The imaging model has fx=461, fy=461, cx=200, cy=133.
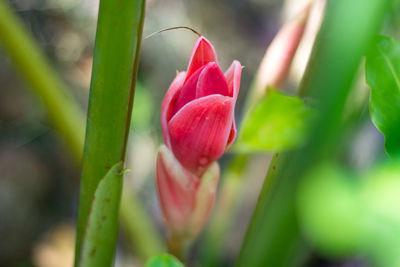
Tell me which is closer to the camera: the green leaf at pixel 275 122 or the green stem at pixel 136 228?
the green leaf at pixel 275 122

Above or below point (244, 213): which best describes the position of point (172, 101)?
above

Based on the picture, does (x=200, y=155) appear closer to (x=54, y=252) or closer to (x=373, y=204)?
(x=373, y=204)

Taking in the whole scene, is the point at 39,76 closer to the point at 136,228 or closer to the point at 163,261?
the point at 136,228

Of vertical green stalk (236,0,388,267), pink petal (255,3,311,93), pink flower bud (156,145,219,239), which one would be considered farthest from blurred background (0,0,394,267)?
vertical green stalk (236,0,388,267)

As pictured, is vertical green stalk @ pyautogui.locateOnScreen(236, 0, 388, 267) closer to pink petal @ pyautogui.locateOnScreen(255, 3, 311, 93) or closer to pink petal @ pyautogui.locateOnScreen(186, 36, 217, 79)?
pink petal @ pyautogui.locateOnScreen(186, 36, 217, 79)

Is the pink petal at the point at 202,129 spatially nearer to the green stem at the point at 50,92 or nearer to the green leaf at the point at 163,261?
the green leaf at the point at 163,261

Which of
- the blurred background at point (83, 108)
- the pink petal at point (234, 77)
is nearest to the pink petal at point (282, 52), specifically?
the pink petal at point (234, 77)

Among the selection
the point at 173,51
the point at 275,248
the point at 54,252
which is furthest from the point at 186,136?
the point at 173,51
